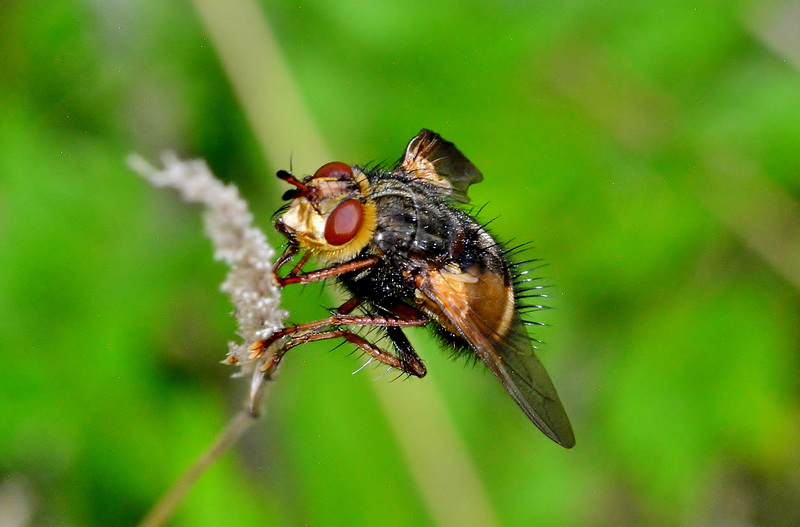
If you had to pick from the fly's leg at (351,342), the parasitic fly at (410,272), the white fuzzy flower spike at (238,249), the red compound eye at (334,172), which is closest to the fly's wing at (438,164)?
the parasitic fly at (410,272)

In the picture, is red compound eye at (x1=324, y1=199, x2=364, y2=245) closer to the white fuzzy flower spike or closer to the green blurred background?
the white fuzzy flower spike

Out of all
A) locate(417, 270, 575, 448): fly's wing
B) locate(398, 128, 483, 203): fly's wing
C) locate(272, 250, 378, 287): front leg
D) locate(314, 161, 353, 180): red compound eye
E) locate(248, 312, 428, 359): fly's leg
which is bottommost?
locate(417, 270, 575, 448): fly's wing

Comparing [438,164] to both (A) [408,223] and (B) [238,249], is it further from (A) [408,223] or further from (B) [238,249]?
(B) [238,249]

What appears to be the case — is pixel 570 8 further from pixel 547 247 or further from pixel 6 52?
pixel 6 52

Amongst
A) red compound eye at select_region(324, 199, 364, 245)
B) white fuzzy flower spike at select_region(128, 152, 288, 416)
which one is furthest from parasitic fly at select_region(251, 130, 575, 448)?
white fuzzy flower spike at select_region(128, 152, 288, 416)

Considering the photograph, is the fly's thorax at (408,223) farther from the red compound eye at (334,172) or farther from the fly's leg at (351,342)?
the fly's leg at (351,342)

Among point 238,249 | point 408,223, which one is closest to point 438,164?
point 408,223
